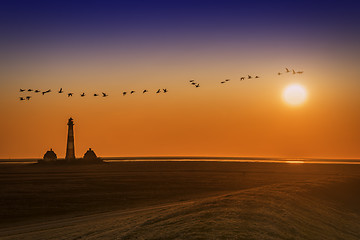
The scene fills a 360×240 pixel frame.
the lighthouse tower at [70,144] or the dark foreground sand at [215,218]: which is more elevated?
the lighthouse tower at [70,144]

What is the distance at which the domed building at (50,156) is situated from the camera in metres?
147

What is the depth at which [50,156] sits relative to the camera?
5822 inches

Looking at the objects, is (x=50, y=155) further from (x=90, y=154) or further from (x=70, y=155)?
(x=70, y=155)

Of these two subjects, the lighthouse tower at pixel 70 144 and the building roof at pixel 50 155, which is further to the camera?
the building roof at pixel 50 155

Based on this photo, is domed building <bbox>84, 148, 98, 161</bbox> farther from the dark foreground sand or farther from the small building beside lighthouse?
the dark foreground sand

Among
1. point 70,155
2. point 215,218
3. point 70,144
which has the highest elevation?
point 70,144

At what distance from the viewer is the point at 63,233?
2080 centimetres

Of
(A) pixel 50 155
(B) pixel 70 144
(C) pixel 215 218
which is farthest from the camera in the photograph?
(A) pixel 50 155

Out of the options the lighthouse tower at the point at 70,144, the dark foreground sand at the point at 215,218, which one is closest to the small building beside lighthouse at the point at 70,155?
the lighthouse tower at the point at 70,144

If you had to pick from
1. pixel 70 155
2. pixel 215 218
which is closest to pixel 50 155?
pixel 70 155

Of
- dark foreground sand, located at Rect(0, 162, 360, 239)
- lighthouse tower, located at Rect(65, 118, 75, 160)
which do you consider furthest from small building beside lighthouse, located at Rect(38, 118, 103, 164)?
dark foreground sand, located at Rect(0, 162, 360, 239)

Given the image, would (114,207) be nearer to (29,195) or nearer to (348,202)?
(29,195)

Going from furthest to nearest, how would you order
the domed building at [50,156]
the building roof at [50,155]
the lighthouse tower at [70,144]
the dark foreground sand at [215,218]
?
the building roof at [50,155] < the domed building at [50,156] < the lighthouse tower at [70,144] < the dark foreground sand at [215,218]

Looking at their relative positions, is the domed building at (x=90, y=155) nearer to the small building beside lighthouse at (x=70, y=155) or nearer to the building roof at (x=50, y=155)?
the small building beside lighthouse at (x=70, y=155)
